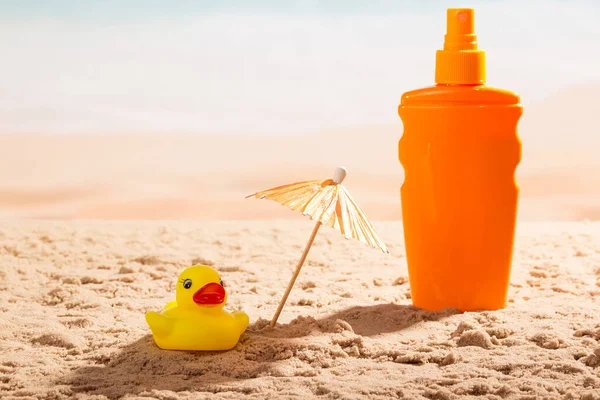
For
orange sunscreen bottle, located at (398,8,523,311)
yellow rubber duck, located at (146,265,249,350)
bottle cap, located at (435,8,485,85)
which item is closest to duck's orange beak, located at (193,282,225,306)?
yellow rubber duck, located at (146,265,249,350)

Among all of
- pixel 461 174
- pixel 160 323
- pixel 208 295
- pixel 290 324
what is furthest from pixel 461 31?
pixel 160 323

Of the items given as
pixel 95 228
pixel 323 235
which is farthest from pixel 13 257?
pixel 323 235

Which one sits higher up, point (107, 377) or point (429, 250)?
point (429, 250)

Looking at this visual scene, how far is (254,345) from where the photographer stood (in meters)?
2.26

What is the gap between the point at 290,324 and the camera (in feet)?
8.00

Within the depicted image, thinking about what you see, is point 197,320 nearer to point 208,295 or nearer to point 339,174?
point 208,295

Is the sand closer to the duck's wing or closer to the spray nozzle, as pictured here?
the duck's wing

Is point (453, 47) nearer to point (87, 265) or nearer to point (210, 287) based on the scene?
point (210, 287)

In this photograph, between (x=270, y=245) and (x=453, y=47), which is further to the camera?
(x=270, y=245)

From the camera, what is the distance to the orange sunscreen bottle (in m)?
2.59

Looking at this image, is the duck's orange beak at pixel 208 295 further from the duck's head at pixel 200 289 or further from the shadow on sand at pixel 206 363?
the shadow on sand at pixel 206 363

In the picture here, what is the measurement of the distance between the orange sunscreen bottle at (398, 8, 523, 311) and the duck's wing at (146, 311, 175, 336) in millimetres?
825

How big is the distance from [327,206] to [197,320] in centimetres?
43

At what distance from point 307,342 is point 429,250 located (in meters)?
0.58
